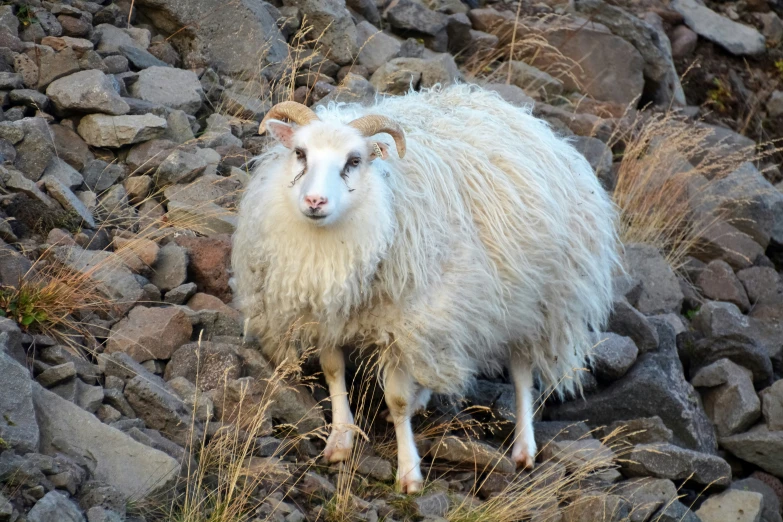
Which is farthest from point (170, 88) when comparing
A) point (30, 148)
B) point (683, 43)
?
point (683, 43)

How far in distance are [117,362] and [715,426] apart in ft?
14.3

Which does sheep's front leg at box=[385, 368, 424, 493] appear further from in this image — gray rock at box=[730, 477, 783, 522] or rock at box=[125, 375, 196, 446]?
gray rock at box=[730, 477, 783, 522]

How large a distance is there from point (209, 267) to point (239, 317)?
53 centimetres

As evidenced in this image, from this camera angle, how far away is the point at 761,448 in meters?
7.15

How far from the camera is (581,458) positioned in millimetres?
6078

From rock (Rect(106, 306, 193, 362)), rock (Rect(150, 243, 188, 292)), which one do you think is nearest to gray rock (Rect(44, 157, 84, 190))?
rock (Rect(150, 243, 188, 292))

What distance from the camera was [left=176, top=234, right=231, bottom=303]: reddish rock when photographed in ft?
21.2

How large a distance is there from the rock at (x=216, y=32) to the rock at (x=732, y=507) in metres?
4.98

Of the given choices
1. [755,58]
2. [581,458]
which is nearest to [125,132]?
[581,458]

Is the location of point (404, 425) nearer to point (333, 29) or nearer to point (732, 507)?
point (732, 507)

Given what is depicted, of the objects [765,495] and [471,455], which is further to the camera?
[765,495]

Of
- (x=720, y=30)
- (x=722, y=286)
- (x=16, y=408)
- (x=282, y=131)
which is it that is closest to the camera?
(x=16, y=408)

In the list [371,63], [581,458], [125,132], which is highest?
[125,132]

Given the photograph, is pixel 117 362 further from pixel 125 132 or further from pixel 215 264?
pixel 125 132
